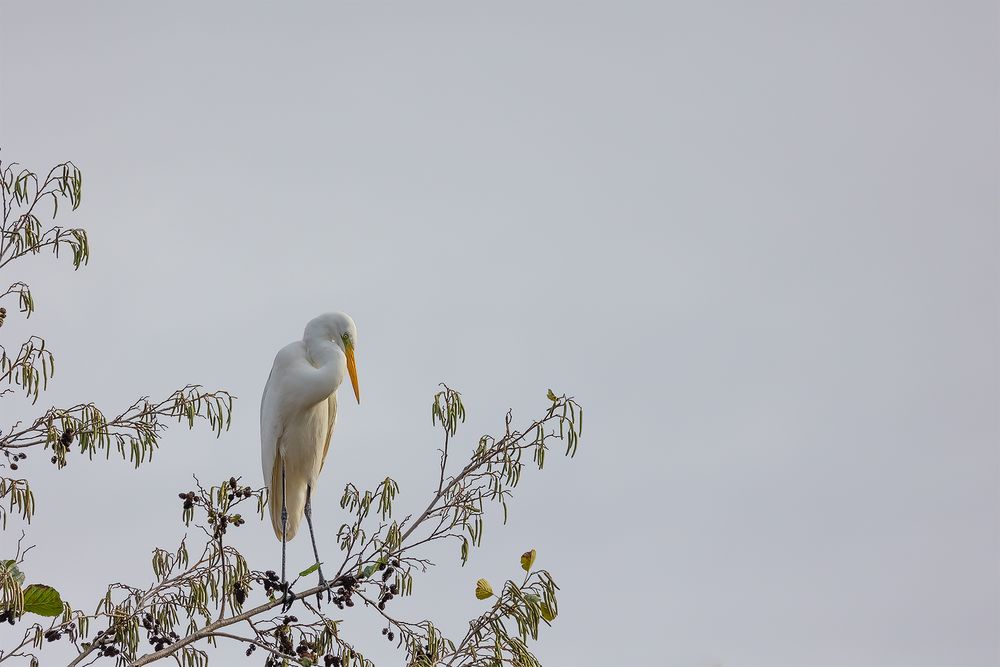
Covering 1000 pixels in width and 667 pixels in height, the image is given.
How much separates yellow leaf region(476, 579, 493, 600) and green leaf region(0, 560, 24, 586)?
1774mm

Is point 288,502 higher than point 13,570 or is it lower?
higher

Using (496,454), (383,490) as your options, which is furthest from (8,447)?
(496,454)

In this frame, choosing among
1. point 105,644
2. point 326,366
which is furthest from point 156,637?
point 326,366

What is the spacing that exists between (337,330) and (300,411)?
0.57 meters

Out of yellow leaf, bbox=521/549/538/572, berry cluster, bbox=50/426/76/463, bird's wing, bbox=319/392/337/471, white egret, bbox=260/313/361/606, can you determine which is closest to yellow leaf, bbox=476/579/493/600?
yellow leaf, bbox=521/549/538/572

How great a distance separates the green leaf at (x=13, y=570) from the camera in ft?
16.4

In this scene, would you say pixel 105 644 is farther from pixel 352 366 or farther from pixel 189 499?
pixel 352 366

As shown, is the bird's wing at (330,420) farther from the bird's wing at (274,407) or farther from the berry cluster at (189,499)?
the berry cluster at (189,499)

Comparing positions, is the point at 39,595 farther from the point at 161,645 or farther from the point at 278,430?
the point at 278,430

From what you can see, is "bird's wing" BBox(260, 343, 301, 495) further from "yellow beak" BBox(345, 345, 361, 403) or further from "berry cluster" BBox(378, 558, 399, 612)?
"berry cluster" BBox(378, 558, 399, 612)

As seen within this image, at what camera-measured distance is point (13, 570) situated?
5070 mm

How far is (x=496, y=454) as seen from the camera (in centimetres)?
530

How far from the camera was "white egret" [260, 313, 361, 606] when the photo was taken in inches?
316

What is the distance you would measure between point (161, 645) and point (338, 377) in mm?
2966
